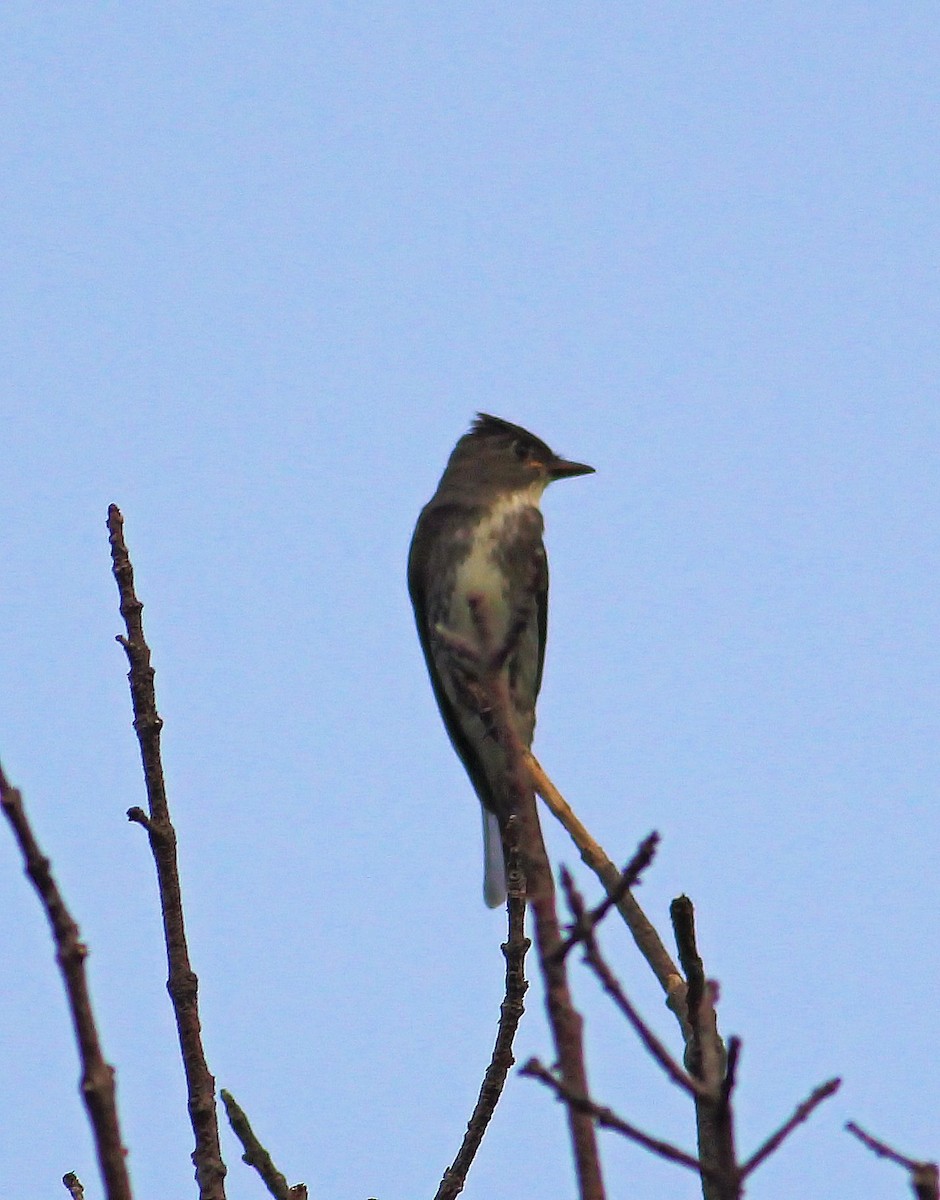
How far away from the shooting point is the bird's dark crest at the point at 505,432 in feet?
30.5

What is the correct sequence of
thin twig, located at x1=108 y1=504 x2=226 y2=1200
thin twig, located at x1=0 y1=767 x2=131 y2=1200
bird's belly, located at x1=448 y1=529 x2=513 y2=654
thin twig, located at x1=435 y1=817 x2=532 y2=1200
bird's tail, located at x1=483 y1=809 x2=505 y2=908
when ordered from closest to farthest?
thin twig, located at x1=0 y1=767 x2=131 y2=1200, thin twig, located at x1=108 y1=504 x2=226 y2=1200, thin twig, located at x1=435 y1=817 x2=532 y2=1200, bird's tail, located at x1=483 y1=809 x2=505 y2=908, bird's belly, located at x1=448 y1=529 x2=513 y2=654

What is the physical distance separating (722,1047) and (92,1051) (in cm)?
115

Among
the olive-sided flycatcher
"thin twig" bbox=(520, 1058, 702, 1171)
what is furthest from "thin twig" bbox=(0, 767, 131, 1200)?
the olive-sided flycatcher

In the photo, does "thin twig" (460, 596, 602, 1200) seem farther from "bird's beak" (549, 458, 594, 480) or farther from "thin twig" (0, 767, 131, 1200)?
"bird's beak" (549, 458, 594, 480)

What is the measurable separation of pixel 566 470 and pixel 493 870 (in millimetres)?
2570

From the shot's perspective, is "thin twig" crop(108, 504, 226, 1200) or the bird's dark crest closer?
"thin twig" crop(108, 504, 226, 1200)

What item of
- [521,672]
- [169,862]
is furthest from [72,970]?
[521,672]

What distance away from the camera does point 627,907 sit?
309cm

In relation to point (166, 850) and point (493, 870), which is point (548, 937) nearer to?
point (166, 850)

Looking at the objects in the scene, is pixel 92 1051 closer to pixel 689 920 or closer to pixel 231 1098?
pixel 689 920

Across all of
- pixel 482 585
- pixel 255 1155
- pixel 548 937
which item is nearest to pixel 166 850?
pixel 255 1155

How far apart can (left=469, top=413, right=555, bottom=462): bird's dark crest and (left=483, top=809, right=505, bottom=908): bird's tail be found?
7.73 ft

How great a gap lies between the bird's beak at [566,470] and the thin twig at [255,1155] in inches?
242

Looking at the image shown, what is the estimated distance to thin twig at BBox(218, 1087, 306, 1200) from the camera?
10.3 feet
